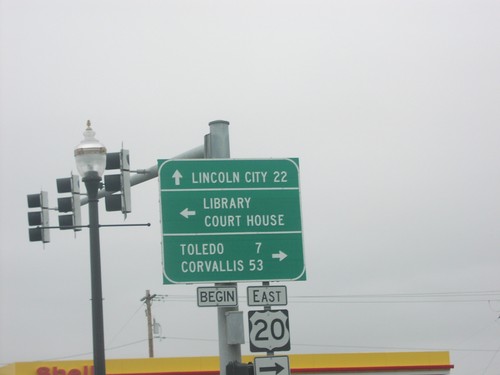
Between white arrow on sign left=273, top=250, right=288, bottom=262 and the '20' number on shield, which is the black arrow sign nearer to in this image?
the '20' number on shield

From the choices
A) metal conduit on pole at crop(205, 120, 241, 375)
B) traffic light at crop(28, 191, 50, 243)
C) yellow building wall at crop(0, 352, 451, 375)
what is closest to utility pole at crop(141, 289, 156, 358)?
yellow building wall at crop(0, 352, 451, 375)

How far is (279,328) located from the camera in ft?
47.0

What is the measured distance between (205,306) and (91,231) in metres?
1.88

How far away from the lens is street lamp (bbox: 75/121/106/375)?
1358cm

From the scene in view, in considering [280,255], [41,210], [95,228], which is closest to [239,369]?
[280,255]

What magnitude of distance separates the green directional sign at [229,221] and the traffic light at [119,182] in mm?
521

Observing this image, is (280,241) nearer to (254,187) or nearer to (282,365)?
(254,187)

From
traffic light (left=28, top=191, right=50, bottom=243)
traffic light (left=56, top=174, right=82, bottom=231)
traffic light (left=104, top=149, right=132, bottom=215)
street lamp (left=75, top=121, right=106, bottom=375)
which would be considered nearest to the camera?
street lamp (left=75, top=121, right=106, bottom=375)

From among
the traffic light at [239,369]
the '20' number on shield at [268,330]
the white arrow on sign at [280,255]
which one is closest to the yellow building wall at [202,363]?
the white arrow on sign at [280,255]

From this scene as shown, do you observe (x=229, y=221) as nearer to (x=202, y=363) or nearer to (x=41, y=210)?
(x=41, y=210)

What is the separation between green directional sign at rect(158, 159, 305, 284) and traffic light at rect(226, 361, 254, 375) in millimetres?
1314

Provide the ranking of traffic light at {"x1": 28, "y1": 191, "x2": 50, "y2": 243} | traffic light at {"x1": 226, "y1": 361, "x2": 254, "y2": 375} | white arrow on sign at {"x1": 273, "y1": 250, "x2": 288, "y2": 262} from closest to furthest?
traffic light at {"x1": 226, "y1": 361, "x2": 254, "y2": 375}, white arrow on sign at {"x1": 273, "y1": 250, "x2": 288, "y2": 262}, traffic light at {"x1": 28, "y1": 191, "x2": 50, "y2": 243}

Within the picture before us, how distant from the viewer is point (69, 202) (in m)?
16.7

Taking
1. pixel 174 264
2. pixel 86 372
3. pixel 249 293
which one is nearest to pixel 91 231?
pixel 174 264
